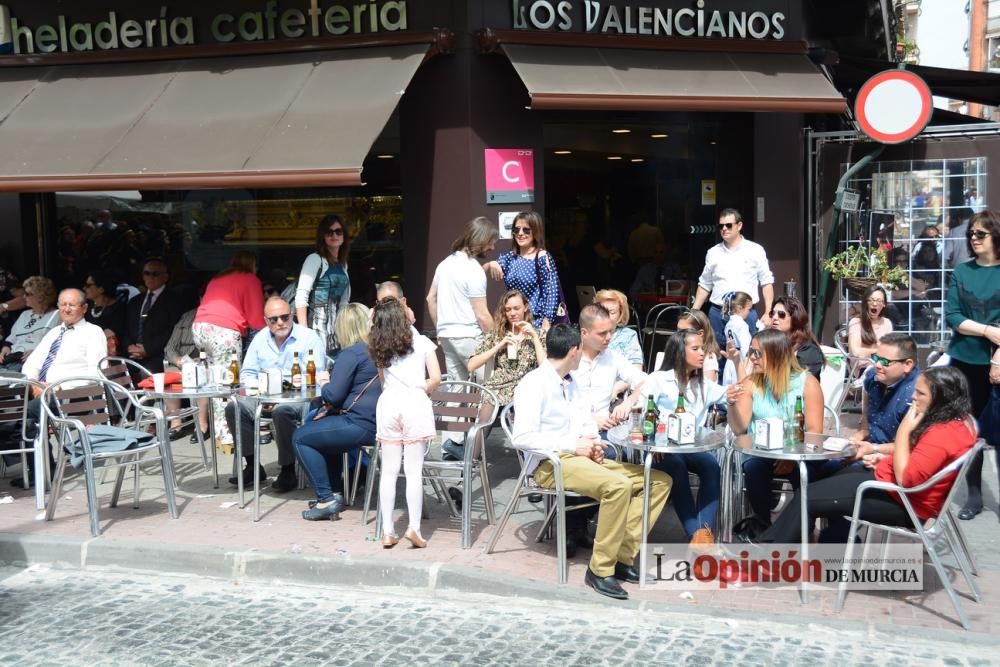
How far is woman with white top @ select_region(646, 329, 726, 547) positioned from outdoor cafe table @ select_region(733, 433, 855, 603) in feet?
0.93

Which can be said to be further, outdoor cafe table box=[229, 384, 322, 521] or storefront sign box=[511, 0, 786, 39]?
storefront sign box=[511, 0, 786, 39]

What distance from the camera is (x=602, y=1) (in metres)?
9.51

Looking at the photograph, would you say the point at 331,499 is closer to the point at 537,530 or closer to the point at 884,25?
the point at 537,530

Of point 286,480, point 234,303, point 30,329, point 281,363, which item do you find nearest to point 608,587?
point 286,480

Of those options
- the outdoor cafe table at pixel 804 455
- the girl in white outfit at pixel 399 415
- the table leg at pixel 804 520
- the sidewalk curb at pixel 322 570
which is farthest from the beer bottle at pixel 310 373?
the table leg at pixel 804 520

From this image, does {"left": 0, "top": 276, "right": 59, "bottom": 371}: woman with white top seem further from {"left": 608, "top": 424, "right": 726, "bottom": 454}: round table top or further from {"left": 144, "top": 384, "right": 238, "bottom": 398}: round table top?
{"left": 608, "top": 424, "right": 726, "bottom": 454}: round table top

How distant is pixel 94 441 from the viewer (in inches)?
268

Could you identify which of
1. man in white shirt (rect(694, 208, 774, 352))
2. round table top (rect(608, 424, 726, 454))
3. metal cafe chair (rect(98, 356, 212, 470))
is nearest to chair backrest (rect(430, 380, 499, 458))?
round table top (rect(608, 424, 726, 454))

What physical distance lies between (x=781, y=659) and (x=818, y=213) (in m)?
6.75

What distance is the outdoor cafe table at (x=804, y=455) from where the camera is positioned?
17.7 feet

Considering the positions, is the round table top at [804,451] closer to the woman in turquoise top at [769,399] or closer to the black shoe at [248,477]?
the woman in turquoise top at [769,399]

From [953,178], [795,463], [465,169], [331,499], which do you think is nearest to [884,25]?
[953,178]

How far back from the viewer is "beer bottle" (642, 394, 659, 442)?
18.9 feet

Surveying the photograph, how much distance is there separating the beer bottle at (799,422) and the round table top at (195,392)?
3.65 meters
